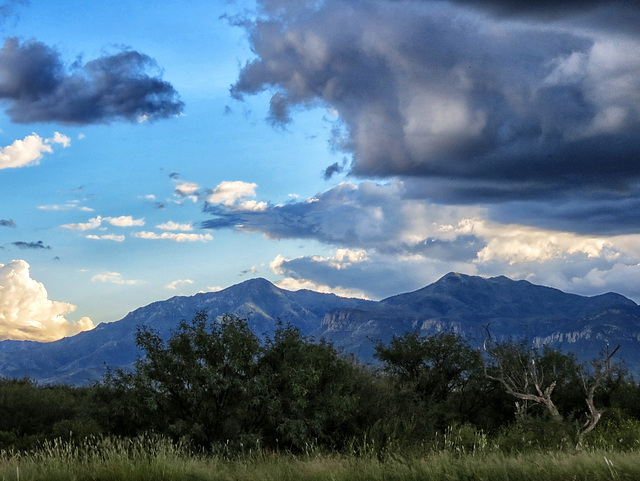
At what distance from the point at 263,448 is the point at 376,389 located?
8395 mm

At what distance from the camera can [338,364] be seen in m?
29.9

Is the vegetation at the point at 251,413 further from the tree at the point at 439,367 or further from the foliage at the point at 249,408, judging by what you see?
the tree at the point at 439,367

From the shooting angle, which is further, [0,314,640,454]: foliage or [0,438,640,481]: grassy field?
[0,314,640,454]: foliage

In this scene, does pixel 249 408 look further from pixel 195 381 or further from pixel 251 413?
pixel 195 381

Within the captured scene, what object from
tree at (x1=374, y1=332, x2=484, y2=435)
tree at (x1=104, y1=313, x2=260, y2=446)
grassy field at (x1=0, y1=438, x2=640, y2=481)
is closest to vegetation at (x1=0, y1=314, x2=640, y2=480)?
tree at (x1=104, y1=313, x2=260, y2=446)

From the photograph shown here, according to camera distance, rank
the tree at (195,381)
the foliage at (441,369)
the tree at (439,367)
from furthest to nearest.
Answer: the tree at (439,367) → the foliage at (441,369) → the tree at (195,381)

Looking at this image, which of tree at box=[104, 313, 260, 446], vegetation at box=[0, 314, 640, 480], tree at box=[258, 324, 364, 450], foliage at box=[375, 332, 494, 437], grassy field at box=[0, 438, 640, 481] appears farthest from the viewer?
foliage at box=[375, 332, 494, 437]

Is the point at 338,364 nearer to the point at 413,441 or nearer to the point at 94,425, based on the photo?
the point at 413,441

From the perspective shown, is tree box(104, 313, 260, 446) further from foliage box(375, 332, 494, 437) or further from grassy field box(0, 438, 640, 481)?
foliage box(375, 332, 494, 437)

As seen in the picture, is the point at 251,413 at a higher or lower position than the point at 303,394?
lower

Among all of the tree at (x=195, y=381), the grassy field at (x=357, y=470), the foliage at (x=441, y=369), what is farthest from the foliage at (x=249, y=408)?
the foliage at (x=441, y=369)

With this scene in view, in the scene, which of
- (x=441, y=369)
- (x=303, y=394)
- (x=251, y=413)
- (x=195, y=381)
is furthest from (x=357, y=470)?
(x=441, y=369)

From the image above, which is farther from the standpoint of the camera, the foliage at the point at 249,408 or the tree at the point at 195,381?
the tree at the point at 195,381

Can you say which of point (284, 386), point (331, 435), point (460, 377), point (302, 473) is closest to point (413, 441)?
point (331, 435)
